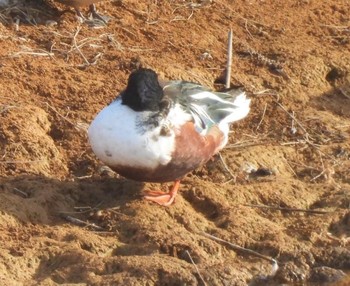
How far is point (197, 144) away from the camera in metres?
7.35

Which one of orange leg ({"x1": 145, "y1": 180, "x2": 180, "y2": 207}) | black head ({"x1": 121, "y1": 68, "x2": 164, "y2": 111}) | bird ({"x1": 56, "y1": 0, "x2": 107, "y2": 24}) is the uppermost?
black head ({"x1": 121, "y1": 68, "x2": 164, "y2": 111})

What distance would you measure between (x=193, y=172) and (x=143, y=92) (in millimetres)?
1018

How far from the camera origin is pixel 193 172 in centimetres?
802

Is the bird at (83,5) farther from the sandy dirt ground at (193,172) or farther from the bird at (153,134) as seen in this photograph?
the bird at (153,134)

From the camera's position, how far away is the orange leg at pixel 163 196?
7.44m

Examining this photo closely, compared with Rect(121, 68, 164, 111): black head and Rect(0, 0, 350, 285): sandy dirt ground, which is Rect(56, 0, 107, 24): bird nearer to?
Rect(0, 0, 350, 285): sandy dirt ground

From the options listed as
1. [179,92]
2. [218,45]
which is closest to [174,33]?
[218,45]

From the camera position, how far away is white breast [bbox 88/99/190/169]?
7.02 meters

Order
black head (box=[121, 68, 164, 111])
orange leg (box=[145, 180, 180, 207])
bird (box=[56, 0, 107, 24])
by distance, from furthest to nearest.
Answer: bird (box=[56, 0, 107, 24])
orange leg (box=[145, 180, 180, 207])
black head (box=[121, 68, 164, 111])

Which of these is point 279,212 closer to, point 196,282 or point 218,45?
point 196,282

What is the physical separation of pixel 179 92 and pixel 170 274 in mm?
1429

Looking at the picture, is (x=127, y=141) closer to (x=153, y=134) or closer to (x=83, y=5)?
(x=153, y=134)

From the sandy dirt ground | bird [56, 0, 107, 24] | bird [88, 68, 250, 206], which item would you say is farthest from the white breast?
bird [56, 0, 107, 24]

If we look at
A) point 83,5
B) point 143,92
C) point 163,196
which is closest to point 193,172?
point 163,196
